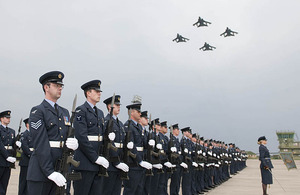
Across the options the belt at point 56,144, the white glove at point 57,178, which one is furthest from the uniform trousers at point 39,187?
the belt at point 56,144

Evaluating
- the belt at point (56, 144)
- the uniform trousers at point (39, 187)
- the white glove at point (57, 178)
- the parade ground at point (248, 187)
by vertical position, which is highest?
the belt at point (56, 144)

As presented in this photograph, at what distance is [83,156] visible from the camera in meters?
3.99

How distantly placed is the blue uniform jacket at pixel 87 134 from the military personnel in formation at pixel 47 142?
47 cm

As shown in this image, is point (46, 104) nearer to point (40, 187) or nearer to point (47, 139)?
point (47, 139)

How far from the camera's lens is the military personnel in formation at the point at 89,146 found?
3.90m

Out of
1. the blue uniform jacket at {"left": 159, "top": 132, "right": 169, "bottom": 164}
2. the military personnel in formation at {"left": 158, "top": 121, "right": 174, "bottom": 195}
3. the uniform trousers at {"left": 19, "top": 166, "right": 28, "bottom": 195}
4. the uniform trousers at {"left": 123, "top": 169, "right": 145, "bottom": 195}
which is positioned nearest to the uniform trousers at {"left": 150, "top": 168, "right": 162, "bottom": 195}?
the military personnel in formation at {"left": 158, "top": 121, "right": 174, "bottom": 195}

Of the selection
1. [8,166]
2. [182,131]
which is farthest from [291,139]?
[8,166]

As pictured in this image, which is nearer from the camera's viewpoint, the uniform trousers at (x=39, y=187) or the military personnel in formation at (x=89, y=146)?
the uniform trousers at (x=39, y=187)

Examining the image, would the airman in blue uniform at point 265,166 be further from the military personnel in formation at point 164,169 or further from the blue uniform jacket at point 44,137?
the blue uniform jacket at point 44,137

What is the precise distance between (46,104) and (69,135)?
0.50 meters

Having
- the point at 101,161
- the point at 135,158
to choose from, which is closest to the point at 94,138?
the point at 101,161

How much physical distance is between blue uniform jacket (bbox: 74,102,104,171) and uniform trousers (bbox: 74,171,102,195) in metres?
0.10

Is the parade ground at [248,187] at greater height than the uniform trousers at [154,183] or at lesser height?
lesser

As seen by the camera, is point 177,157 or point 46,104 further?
point 177,157
